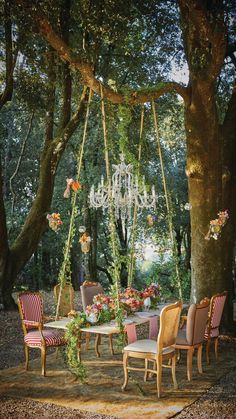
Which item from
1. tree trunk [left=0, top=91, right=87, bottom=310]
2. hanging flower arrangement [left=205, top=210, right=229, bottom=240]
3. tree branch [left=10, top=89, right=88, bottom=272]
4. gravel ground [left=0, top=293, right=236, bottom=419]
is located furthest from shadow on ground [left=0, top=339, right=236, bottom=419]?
tree branch [left=10, top=89, right=88, bottom=272]

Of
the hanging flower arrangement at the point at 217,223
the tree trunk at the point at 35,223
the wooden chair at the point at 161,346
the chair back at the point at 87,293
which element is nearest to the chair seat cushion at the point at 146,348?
the wooden chair at the point at 161,346

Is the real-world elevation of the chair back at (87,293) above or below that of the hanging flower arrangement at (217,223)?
below

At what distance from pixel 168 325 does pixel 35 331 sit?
1888 millimetres

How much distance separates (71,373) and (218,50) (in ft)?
15.5

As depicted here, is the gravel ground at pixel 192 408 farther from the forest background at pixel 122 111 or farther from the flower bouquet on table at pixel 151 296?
the forest background at pixel 122 111

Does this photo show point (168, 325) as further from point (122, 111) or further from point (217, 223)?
point (122, 111)

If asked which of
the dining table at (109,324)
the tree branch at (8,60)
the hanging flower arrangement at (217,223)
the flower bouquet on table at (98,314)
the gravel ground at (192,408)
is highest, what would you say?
the tree branch at (8,60)

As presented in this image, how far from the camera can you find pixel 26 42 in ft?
30.9

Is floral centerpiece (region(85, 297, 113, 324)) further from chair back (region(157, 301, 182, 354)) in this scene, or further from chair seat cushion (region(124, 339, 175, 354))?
chair back (region(157, 301, 182, 354))

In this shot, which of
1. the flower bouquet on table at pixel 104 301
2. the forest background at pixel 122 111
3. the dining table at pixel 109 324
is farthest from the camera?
the forest background at pixel 122 111

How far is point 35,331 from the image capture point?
5.95 meters

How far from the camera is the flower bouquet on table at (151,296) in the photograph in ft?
20.1

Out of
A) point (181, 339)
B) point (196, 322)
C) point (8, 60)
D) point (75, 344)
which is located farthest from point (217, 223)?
point (8, 60)

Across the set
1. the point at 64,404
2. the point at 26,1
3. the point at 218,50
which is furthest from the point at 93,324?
the point at 26,1
